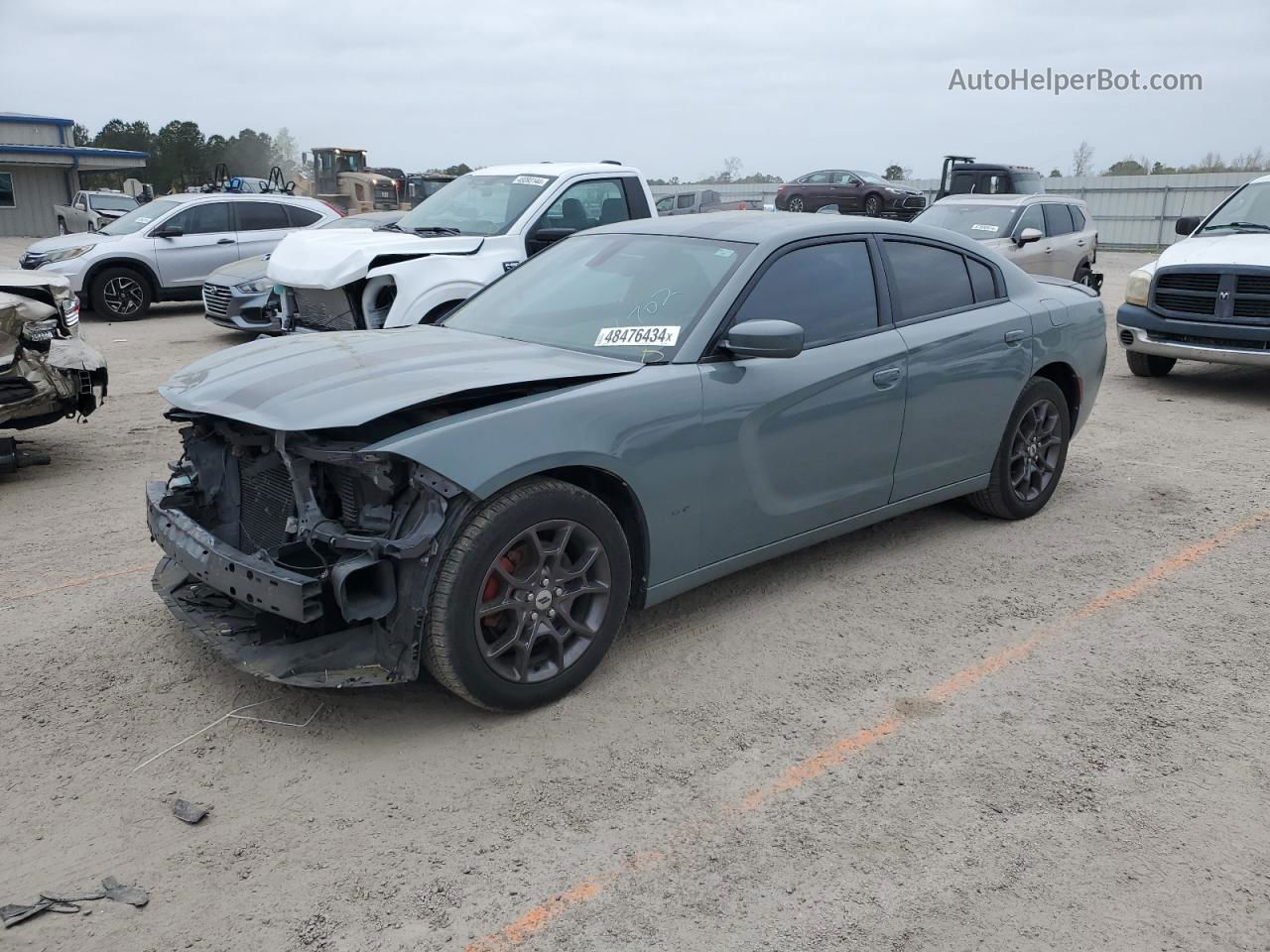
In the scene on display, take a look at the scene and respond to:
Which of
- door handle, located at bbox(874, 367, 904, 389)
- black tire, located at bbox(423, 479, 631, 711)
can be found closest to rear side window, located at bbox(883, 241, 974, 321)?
door handle, located at bbox(874, 367, 904, 389)

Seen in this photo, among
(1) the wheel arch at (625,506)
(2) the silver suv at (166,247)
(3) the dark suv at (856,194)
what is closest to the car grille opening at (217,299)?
(2) the silver suv at (166,247)

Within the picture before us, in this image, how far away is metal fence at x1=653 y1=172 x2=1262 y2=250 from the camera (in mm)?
30766

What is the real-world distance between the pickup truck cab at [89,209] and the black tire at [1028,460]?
2437 centimetres

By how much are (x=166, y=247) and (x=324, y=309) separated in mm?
7109

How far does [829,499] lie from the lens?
4.53 m

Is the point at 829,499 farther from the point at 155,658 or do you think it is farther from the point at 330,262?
the point at 330,262

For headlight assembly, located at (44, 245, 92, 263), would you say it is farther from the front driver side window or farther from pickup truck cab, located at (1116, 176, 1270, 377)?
pickup truck cab, located at (1116, 176, 1270, 377)

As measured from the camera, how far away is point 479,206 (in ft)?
30.4

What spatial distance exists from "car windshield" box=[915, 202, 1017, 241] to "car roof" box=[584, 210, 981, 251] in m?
9.11

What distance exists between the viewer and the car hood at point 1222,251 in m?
8.95

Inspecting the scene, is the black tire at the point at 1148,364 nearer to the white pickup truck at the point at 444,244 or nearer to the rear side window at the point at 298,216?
the white pickup truck at the point at 444,244

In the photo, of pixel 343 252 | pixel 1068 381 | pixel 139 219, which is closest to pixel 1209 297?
pixel 1068 381

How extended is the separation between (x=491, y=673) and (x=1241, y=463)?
5.87m

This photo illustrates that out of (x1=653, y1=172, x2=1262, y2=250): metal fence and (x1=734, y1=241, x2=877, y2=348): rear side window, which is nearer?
(x1=734, y1=241, x2=877, y2=348): rear side window
